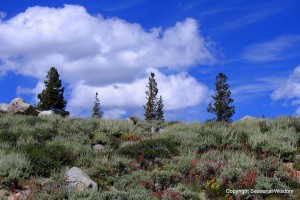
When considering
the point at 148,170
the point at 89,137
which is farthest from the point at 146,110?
the point at 148,170

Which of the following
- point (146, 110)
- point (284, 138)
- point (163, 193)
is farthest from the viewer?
point (146, 110)

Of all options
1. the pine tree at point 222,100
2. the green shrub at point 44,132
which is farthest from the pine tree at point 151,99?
the green shrub at point 44,132

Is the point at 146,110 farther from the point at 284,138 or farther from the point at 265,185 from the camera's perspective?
the point at 265,185

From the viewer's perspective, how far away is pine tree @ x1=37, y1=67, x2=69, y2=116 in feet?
163

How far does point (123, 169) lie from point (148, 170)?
0.75m

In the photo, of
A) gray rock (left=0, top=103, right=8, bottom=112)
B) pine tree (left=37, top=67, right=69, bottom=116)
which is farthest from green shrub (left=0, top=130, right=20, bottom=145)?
pine tree (left=37, top=67, right=69, bottom=116)

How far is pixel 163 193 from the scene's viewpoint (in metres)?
9.44

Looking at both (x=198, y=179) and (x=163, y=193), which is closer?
(x=163, y=193)

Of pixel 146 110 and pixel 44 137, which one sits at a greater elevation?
pixel 146 110

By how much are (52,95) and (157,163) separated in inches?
1569

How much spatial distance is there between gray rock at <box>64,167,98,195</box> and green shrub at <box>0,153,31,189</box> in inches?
50.1

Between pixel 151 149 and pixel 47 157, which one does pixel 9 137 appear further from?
pixel 151 149

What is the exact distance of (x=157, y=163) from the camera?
39.9ft

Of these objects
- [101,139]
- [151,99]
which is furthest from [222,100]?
[101,139]
